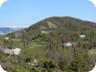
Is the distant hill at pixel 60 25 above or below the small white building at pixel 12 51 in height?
above

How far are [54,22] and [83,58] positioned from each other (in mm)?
792

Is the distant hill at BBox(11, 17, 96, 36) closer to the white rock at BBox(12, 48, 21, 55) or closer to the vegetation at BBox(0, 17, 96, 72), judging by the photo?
the vegetation at BBox(0, 17, 96, 72)

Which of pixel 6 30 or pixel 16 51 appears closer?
pixel 6 30

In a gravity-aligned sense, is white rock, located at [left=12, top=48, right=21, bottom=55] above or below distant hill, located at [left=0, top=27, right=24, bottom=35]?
below

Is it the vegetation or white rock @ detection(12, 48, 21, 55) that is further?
white rock @ detection(12, 48, 21, 55)

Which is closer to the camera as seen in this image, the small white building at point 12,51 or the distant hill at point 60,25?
the distant hill at point 60,25

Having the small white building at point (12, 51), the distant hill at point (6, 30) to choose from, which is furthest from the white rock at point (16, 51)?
the distant hill at point (6, 30)

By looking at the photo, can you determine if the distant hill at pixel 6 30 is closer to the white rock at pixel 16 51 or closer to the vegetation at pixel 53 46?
the vegetation at pixel 53 46

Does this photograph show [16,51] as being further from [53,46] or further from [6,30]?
[53,46]

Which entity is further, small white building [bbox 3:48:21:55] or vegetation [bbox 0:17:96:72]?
small white building [bbox 3:48:21:55]

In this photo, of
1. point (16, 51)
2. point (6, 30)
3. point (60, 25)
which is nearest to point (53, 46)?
point (60, 25)

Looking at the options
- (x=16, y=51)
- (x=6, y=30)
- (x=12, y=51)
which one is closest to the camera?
(x=6, y=30)

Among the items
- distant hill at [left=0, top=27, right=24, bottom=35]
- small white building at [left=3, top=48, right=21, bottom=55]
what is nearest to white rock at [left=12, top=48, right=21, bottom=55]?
small white building at [left=3, top=48, right=21, bottom=55]

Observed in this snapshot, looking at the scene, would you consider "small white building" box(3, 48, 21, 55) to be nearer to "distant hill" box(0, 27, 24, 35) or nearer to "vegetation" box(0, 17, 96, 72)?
"vegetation" box(0, 17, 96, 72)
